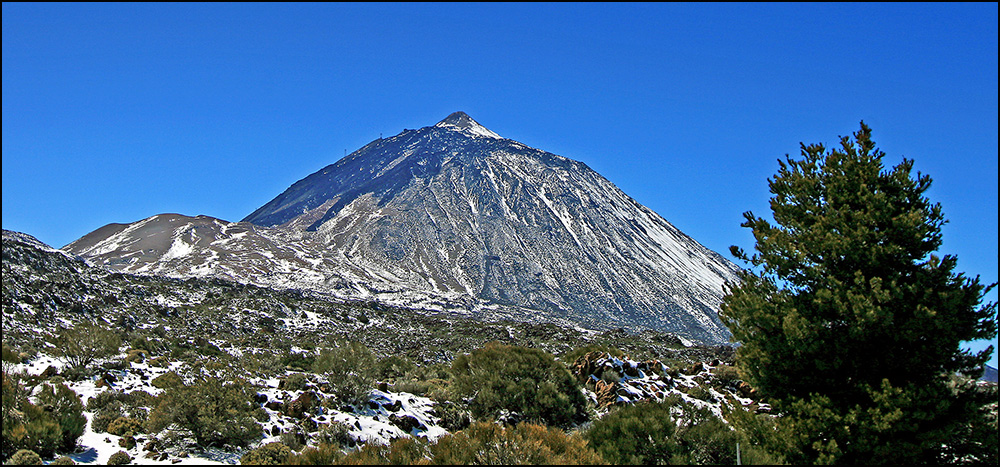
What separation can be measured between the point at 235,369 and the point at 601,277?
85.5 meters

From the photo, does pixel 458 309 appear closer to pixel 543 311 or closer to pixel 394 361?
pixel 543 311

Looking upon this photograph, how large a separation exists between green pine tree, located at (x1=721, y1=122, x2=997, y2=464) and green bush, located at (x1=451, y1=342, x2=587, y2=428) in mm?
4025

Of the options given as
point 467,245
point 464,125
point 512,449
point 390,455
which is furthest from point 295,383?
point 464,125

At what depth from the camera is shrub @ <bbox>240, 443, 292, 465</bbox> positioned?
9625 mm

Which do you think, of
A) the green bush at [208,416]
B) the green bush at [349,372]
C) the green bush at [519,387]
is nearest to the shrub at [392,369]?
the green bush at [349,372]

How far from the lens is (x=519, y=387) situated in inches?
553

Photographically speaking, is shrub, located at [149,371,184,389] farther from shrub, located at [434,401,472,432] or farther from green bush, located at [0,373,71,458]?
shrub, located at [434,401,472,432]

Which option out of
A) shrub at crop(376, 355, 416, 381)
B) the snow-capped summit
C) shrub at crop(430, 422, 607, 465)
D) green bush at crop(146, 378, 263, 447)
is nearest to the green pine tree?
shrub at crop(430, 422, 607, 465)

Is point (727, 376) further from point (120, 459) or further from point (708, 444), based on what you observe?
point (120, 459)

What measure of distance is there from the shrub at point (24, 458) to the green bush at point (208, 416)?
5.72 ft

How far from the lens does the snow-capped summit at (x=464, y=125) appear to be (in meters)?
178

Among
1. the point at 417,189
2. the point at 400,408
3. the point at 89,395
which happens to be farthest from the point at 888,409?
the point at 417,189

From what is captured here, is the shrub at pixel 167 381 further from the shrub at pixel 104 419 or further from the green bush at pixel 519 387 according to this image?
the green bush at pixel 519 387

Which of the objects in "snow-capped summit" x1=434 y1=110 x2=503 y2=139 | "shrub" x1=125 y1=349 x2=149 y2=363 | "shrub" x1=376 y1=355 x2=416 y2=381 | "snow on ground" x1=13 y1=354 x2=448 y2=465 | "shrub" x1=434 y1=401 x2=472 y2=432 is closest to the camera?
"snow on ground" x1=13 y1=354 x2=448 y2=465
